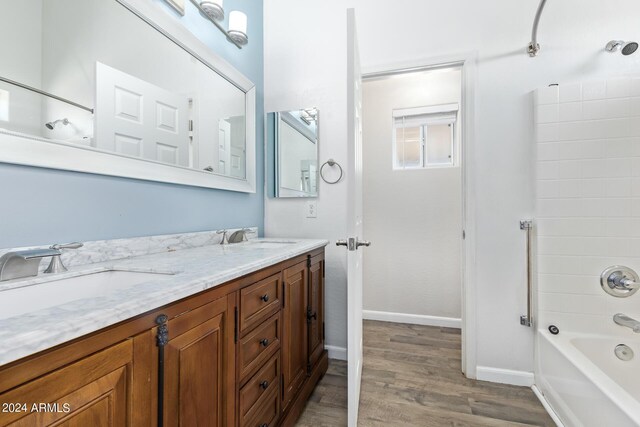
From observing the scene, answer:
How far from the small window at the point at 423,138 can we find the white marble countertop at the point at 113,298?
2.32 meters

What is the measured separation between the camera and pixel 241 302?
1025 millimetres

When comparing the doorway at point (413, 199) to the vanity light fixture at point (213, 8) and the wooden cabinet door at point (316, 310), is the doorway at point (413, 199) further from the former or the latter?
the vanity light fixture at point (213, 8)

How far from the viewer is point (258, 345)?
1155 mm

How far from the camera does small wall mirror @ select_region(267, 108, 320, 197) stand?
87.0 inches

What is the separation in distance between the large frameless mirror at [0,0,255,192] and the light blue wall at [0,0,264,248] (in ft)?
0.18

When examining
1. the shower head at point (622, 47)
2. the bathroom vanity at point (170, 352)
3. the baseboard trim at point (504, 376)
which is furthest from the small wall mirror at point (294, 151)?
the shower head at point (622, 47)

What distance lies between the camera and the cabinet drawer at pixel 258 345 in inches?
41.3

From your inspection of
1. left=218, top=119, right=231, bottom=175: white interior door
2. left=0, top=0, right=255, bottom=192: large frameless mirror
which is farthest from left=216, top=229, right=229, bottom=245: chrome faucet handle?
left=218, top=119, right=231, bottom=175: white interior door

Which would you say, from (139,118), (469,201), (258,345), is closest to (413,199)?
(469,201)

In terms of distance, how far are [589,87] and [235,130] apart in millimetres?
2185

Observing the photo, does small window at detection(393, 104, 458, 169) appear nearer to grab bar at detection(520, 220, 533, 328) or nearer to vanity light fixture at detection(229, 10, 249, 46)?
grab bar at detection(520, 220, 533, 328)

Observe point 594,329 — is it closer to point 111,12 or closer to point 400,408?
point 400,408

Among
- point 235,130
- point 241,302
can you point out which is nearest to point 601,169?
point 241,302

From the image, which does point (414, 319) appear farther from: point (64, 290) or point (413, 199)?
point (64, 290)
